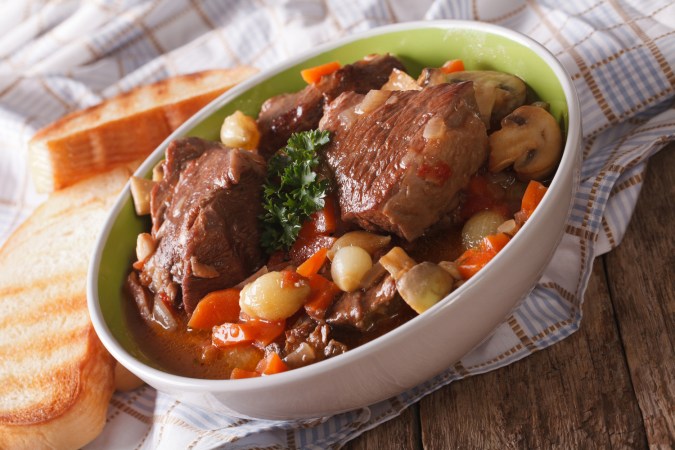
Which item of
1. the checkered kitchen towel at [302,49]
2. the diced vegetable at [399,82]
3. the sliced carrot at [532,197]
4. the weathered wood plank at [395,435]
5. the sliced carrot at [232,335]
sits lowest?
the weathered wood plank at [395,435]

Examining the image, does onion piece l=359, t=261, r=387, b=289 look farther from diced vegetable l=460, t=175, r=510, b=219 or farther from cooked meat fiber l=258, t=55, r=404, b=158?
cooked meat fiber l=258, t=55, r=404, b=158

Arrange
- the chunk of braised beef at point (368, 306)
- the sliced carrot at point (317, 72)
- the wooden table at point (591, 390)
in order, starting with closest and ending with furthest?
the wooden table at point (591, 390) < the chunk of braised beef at point (368, 306) < the sliced carrot at point (317, 72)

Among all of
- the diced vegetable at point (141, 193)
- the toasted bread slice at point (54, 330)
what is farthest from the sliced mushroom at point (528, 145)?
the toasted bread slice at point (54, 330)

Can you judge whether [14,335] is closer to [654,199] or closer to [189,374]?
[189,374]

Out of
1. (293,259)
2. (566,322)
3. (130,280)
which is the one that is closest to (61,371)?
(130,280)

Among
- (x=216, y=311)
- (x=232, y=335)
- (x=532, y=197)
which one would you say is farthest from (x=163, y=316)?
(x=532, y=197)

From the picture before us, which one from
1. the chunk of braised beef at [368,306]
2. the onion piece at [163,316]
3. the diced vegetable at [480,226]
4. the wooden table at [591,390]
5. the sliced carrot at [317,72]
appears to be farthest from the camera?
the sliced carrot at [317,72]

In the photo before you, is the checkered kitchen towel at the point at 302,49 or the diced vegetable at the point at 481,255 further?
the checkered kitchen towel at the point at 302,49

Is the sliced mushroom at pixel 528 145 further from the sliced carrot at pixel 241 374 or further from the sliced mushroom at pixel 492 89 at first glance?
the sliced carrot at pixel 241 374

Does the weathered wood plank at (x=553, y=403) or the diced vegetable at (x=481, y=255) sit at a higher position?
the diced vegetable at (x=481, y=255)
